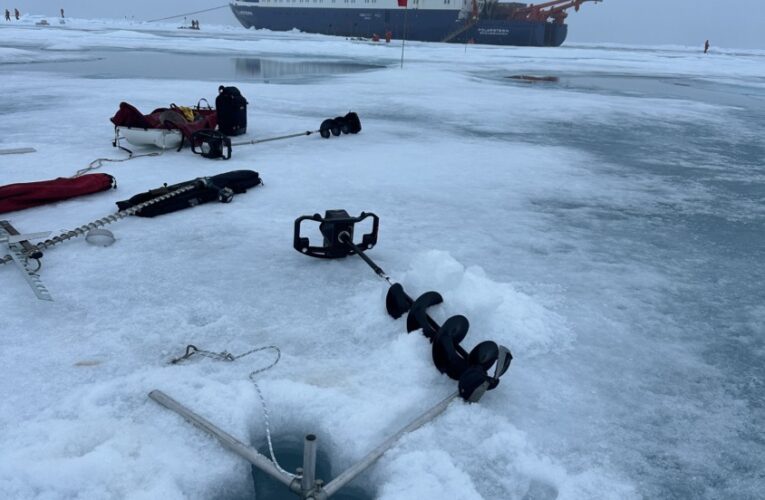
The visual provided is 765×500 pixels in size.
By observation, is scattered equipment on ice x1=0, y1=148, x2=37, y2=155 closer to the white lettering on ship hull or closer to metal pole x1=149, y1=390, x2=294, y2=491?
metal pole x1=149, y1=390, x2=294, y2=491

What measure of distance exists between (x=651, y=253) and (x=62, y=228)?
395 centimetres

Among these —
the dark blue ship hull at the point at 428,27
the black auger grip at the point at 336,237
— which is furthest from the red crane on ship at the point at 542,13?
the black auger grip at the point at 336,237

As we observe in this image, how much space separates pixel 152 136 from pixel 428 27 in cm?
4638

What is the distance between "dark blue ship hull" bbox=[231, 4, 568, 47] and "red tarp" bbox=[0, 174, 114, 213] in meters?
45.6

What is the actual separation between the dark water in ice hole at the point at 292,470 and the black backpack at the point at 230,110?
5.21 metres

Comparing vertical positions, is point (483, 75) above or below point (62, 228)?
above

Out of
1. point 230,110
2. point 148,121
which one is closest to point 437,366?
point 148,121

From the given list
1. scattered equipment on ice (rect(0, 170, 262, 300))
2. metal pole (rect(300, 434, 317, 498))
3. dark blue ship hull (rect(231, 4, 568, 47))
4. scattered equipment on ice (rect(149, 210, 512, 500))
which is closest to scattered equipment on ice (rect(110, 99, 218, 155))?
scattered equipment on ice (rect(0, 170, 262, 300))

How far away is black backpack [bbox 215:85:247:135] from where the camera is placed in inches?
252

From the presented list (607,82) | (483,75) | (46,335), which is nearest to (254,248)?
(46,335)

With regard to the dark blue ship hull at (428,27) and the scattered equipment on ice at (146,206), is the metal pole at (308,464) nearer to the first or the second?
the scattered equipment on ice at (146,206)

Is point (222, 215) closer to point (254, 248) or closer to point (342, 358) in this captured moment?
point (254, 248)

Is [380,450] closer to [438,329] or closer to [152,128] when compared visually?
[438,329]

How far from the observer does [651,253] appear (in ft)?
12.1
